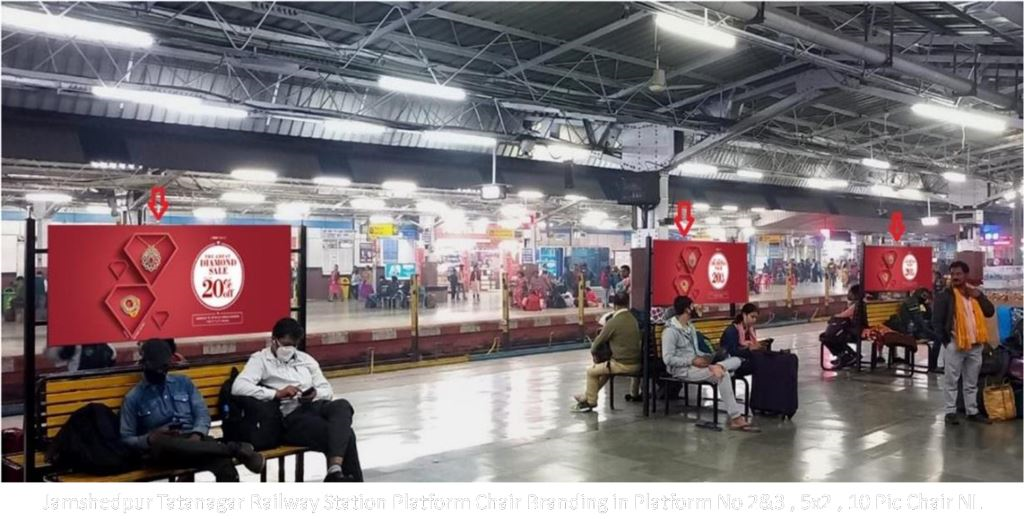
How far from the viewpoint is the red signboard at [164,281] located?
4.61 metres

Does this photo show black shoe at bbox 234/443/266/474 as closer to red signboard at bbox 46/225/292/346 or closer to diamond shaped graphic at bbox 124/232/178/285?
red signboard at bbox 46/225/292/346

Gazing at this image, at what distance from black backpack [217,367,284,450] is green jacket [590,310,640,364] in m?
4.15

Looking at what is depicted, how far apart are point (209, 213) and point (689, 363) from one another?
914 inches

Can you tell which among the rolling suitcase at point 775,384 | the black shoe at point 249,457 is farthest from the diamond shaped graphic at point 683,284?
the black shoe at point 249,457

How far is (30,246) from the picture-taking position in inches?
173

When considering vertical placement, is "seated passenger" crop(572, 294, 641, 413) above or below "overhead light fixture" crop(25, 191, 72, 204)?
below

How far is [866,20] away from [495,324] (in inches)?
355

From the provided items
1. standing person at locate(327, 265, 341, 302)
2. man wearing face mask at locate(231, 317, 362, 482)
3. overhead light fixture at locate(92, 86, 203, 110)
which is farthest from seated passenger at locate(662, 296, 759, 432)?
standing person at locate(327, 265, 341, 302)

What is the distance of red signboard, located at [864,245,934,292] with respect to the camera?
12.2 meters

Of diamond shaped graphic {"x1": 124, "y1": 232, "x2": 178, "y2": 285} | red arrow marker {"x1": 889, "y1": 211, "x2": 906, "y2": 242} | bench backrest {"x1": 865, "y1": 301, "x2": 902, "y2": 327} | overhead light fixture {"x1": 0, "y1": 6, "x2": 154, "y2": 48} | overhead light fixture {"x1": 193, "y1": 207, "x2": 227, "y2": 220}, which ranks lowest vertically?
bench backrest {"x1": 865, "y1": 301, "x2": 902, "y2": 327}

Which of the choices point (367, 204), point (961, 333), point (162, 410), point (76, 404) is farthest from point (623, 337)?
point (367, 204)

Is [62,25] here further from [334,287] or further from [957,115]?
[334,287]

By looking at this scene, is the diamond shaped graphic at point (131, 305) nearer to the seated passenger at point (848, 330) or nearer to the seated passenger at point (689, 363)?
the seated passenger at point (689, 363)

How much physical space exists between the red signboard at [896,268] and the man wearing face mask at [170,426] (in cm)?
1014
